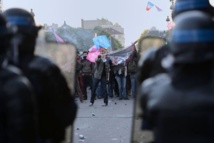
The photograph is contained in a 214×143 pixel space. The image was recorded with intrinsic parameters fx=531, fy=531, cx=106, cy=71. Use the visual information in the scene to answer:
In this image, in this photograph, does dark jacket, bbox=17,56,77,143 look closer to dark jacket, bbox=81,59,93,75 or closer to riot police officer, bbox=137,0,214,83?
riot police officer, bbox=137,0,214,83

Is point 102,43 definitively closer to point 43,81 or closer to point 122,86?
point 122,86

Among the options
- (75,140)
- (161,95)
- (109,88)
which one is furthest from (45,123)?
(109,88)

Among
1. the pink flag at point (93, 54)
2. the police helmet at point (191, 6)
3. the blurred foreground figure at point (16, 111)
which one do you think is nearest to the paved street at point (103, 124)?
the pink flag at point (93, 54)

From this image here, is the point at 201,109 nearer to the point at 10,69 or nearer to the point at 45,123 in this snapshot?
the point at 10,69

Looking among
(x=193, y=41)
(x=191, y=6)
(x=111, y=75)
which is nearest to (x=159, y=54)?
(x=191, y=6)

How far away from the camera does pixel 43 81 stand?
376cm

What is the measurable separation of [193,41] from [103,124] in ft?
27.4

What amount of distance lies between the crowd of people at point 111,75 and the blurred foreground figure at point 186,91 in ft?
40.5

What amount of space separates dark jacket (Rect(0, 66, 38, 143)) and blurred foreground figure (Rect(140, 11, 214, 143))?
0.66m

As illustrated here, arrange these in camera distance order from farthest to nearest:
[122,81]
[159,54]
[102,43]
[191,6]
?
[122,81], [102,43], [159,54], [191,6]

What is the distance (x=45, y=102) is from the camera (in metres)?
3.74

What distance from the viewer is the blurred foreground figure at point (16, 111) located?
283cm

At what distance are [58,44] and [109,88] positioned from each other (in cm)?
1314

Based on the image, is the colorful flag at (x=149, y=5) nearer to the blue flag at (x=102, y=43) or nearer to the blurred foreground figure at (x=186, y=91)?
the blue flag at (x=102, y=43)
